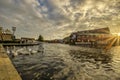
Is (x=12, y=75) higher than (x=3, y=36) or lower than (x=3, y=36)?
lower

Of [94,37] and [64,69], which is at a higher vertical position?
[94,37]

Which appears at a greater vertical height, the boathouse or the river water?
the boathouse

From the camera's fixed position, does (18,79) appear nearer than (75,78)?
Answer: Yes

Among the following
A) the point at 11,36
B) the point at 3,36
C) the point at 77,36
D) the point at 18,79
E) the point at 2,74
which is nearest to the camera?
the point at 18,79

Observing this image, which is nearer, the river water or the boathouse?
the river water

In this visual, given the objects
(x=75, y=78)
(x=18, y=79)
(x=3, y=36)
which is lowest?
(x=75, y=78)

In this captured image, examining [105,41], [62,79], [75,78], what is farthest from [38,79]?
[105,41]

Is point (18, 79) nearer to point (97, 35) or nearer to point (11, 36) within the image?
point (11, 36)

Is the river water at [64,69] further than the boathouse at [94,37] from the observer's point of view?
No

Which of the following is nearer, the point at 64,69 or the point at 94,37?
the point at 64,69

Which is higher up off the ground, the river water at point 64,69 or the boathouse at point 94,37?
the boathouse at point 94,37

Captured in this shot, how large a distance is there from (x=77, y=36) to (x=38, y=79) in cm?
8585

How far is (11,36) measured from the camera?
53094 millimetres

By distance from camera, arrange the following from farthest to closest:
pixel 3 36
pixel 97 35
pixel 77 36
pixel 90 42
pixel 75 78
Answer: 1. pixel 77 36
2. pixel 97 35
3. pixel 90 42
4. pixel 3 36
5. pixel 75 78
